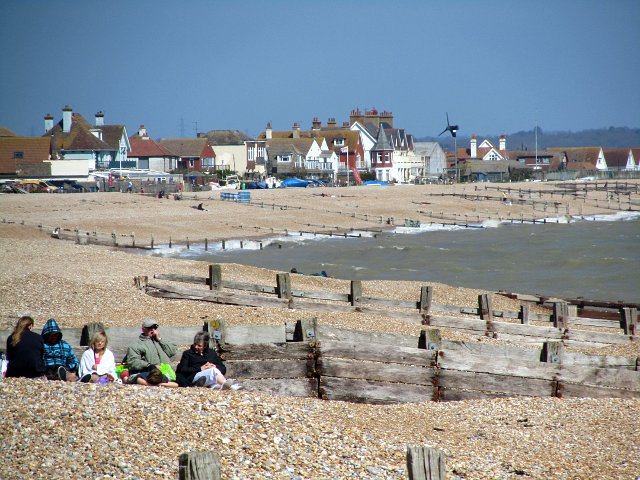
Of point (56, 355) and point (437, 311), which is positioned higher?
point (56, 355)

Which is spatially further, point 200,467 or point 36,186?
point 36,186

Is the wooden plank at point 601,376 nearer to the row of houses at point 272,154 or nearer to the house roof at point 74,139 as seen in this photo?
the row of houses at point 272,154

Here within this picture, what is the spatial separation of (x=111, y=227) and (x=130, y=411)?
134 feet

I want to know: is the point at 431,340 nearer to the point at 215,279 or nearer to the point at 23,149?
the point at 215,279

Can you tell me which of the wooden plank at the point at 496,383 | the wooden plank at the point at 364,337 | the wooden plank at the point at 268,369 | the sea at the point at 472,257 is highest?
the wooden plank at the point at 364,337

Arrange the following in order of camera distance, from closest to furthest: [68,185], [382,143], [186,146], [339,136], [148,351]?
[148,351]
[68,185]
[186,146]
[339,136]
[382,143]

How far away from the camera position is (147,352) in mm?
11109

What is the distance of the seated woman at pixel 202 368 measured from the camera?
10.7 m

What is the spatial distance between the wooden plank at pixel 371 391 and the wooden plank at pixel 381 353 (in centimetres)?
29

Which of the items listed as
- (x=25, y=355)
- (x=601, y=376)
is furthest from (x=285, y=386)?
(x=601, y=376)

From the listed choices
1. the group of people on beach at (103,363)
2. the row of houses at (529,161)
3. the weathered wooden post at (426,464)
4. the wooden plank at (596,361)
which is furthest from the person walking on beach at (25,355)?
the row of houses at (529,161)

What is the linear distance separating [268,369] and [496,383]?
2.87m

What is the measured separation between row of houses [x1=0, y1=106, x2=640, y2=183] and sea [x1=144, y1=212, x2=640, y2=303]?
38346 mm

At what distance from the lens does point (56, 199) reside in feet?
201
